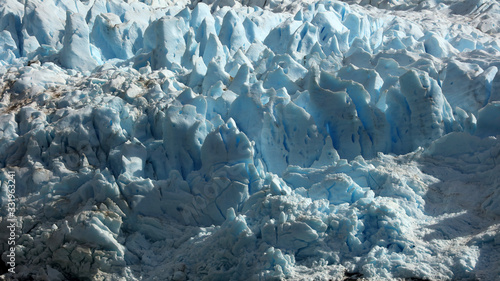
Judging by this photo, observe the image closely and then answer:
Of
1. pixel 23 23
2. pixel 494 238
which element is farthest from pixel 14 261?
pixel 23 23

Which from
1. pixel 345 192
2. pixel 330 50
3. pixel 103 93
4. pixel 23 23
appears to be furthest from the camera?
pixel 23 23

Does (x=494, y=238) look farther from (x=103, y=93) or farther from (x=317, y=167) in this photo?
(x=103, y=93)

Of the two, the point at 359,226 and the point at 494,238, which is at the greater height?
the point at 494,238

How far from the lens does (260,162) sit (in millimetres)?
6402

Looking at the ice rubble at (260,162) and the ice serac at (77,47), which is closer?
the ice rubble at (260,162)

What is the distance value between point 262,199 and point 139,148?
203cm

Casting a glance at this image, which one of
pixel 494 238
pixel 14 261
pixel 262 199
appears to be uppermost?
pixel 494 238

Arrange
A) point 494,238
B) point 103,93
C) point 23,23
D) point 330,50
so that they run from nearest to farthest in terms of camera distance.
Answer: point 494,238 < point 103,93 < point 330,50 < point 23,23

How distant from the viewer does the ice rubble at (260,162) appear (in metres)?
4.95

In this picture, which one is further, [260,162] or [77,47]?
[77,47]

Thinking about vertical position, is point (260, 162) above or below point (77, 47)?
above

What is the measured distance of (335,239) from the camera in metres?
4.94

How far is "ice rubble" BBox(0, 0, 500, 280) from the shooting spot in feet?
16.3

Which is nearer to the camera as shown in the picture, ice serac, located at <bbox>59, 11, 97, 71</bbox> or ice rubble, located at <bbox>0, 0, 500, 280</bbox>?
ice rubble, located at <bbox>0, 0, 500, 280</bbox>
